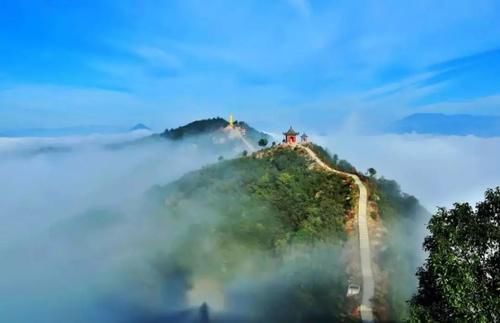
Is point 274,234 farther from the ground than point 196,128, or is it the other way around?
point 196,128

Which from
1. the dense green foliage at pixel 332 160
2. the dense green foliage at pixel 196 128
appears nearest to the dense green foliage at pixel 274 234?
the dense green foliage at pixel 332 160

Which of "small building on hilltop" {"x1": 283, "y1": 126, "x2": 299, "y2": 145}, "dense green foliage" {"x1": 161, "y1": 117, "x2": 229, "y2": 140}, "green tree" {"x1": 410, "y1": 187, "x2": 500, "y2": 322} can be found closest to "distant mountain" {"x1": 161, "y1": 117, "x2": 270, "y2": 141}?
"dense green foliage" {"x1": 161, "y1": 117, "x2": 229, "y2": 140}

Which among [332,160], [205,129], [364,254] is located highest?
[205,129]

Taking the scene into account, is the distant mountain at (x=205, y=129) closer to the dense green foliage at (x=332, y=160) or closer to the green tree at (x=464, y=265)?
the dense green foliage at (x=332, y=160)

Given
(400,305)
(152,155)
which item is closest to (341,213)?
(400,305)

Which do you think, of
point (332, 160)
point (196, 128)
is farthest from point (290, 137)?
point (196, 128)

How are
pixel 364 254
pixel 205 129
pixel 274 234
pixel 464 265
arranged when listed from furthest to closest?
pixel 205 129
pixel 274 234
pixel 364 254
pixel 464 265

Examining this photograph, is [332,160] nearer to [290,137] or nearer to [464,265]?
[290,137]
